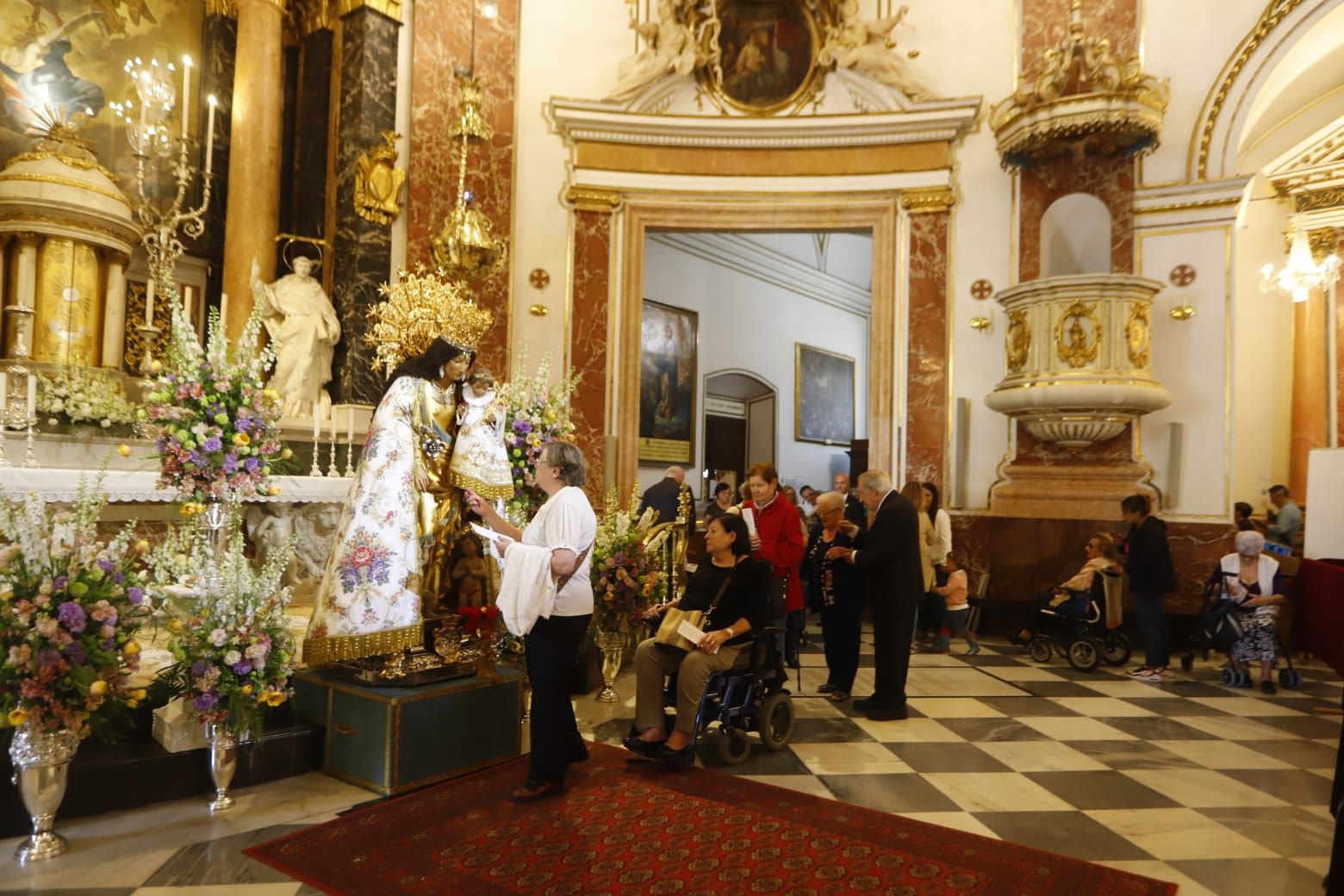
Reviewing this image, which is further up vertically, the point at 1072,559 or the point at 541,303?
the point at 541,303

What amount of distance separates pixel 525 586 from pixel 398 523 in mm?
937

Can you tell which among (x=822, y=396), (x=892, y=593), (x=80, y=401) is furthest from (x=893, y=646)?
(x=822, y=396)

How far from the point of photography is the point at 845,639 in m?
6.41

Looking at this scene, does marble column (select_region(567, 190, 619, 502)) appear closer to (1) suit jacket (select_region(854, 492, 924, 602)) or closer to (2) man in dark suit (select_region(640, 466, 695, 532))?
(2) man in dark suit (select_region(640, 466, 695, 532))

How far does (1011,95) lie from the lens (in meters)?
9.59

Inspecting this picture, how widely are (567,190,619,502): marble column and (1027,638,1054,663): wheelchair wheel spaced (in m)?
5.19

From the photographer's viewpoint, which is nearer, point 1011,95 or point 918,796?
point 918,796

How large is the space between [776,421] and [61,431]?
40.4 ft

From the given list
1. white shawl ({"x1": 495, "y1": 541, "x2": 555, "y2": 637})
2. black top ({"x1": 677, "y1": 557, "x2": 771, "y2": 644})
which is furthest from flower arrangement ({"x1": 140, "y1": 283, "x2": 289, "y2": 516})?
black top ({"x1": 677, "y1": 557, "x2": 771, "y2": 644})

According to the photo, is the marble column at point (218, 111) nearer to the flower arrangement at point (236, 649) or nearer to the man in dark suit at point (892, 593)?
the flower arrangement at point (236, 649)

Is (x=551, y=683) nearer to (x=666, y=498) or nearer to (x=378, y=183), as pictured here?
(x=666, y=498)

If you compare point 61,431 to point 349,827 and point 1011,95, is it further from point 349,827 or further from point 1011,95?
point 1011,95

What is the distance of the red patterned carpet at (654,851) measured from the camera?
3312 millimetres

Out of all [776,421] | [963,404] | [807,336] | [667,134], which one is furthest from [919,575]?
[807,336]
